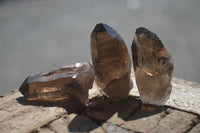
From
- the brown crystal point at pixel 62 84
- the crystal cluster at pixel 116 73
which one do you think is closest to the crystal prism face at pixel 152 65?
the crystal cluster at pixel 116 73

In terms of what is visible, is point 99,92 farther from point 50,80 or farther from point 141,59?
point 141,59

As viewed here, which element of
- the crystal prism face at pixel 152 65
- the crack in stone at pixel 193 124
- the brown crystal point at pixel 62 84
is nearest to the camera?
the crack in stone at pixel 193 124

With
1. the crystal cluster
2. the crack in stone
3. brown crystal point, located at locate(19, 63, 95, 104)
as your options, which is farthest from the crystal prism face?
brown crystal point, located at locate(19, 63, 95, 104)

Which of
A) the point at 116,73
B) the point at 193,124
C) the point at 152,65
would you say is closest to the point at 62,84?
the point at 116,73

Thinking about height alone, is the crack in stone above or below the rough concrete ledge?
below

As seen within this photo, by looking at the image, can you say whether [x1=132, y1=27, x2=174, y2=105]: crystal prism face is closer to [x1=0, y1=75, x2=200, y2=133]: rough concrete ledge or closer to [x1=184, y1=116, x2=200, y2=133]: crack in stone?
[x1=0, y1=75, x2=200, y2=133]: rough concrete ledge

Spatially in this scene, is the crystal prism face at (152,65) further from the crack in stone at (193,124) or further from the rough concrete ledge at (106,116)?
the crack in stone at (193,124)
